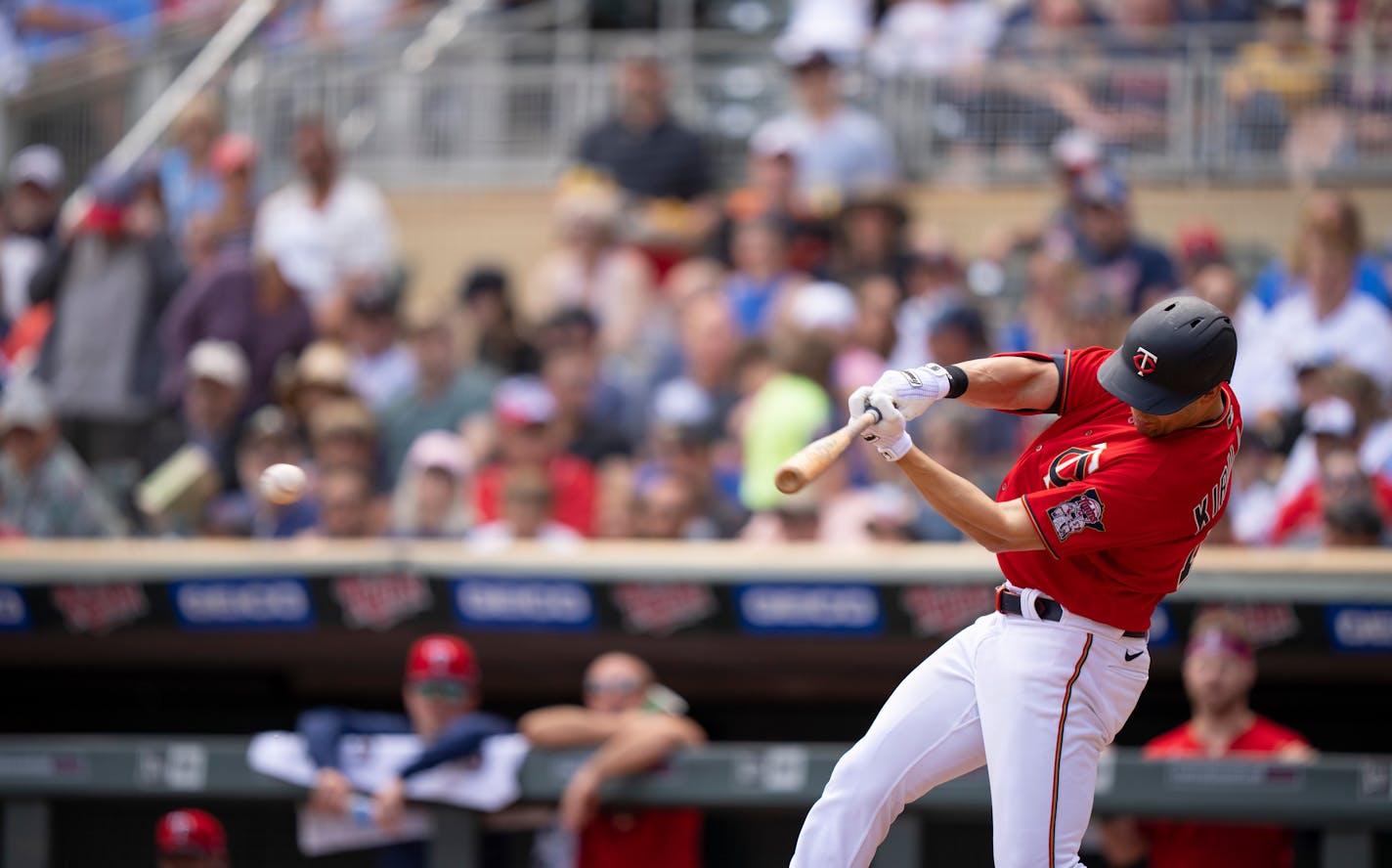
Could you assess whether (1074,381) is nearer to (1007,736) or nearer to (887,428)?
(887,428)

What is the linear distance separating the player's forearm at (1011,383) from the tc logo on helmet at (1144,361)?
37 cm

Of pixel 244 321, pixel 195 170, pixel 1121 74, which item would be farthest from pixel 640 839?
pixel 195 170

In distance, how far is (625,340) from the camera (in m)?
9.07

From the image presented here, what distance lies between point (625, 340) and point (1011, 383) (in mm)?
4456

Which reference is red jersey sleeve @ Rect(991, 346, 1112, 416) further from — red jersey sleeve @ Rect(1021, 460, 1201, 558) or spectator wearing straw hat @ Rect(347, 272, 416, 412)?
spectator wearing straw hat @ Rect(347, 272, 416, 412)

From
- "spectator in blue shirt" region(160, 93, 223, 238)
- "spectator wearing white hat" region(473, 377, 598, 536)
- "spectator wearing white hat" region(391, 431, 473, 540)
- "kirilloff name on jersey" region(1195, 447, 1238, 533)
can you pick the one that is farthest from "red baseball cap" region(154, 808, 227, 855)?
"spectator in blue shirt" region(160, 93, 223, 238)

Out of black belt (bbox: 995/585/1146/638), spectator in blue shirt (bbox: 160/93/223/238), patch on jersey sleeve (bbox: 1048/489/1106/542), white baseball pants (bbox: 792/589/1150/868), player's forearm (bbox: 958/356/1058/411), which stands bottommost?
white baseball pants (bbox: 792/589/1150/868)

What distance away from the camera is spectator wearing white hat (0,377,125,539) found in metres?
8.38

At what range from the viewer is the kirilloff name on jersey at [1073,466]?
4.52m

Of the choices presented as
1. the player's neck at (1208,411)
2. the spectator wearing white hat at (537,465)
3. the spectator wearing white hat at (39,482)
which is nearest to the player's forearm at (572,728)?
the spectator wearing white hat at (537,465)

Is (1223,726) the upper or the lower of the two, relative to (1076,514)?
lower

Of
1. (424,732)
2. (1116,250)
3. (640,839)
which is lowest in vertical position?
(640,839)

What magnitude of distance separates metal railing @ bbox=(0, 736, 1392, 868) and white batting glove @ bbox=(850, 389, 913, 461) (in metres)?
2.62

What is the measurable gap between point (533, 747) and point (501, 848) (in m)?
0.73
